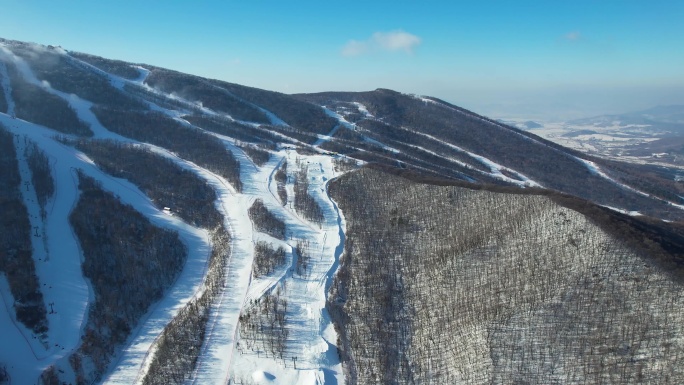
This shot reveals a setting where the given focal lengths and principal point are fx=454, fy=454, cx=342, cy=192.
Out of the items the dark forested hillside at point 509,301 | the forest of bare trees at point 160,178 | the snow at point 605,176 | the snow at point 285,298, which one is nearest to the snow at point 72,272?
the forest of bare trees at point 160,178

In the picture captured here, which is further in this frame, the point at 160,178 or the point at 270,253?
the point at 160,178

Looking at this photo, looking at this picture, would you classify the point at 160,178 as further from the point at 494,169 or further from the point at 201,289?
the point at 494,169

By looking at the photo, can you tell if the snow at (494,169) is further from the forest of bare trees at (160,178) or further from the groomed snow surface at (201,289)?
the forest of bare trees at (160,178)

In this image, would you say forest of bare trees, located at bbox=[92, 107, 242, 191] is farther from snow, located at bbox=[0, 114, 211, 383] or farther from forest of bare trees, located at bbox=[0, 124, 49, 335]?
forest of bare trees, located at bbox=[0, 124, 49, 335]

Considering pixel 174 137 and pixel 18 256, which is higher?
pixel 174 137

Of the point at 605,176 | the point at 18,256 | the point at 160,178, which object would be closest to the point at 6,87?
the point at 160,178

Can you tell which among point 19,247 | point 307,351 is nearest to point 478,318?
point 307,351

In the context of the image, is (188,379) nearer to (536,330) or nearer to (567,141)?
(536,330)

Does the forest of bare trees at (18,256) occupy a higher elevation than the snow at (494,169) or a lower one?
lower
